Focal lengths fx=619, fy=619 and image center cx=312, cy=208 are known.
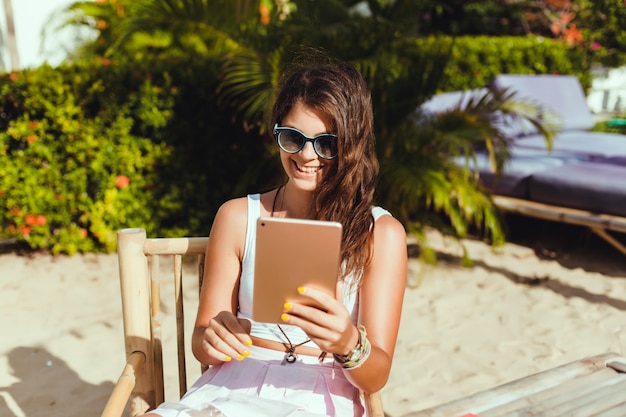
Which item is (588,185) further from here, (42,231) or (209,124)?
(42,231)

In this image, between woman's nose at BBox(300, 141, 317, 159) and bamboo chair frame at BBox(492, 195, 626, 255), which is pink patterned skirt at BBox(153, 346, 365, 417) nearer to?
woman's nose at BBox(300, 141, 317, 159)

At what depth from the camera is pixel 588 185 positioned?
4816 millimetres

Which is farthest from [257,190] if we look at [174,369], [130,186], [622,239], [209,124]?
[622,239]

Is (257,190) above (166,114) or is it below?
below

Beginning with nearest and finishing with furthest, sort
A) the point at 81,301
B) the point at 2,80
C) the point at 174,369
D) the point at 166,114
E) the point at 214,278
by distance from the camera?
the point at 214,278 < the point at 174,369 < the point at 81,301 < the point at 2,80 < the point at 166,114

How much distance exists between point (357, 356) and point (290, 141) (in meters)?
0.59

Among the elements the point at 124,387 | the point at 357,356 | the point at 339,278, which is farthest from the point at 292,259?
the point at 124,387

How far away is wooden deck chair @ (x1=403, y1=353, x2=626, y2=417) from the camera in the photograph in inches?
70.6

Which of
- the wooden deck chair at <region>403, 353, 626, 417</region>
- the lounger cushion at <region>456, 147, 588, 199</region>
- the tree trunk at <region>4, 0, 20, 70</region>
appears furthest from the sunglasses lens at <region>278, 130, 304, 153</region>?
the tree trunk at <region>4, 0, 20, 70</region>

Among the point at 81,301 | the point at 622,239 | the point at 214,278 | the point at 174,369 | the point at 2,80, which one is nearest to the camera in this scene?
the point at 214,278

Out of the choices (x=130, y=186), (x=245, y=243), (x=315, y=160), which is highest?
(x=315, y=160)

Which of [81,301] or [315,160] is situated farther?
[81,301]

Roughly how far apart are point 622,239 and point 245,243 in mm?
4862

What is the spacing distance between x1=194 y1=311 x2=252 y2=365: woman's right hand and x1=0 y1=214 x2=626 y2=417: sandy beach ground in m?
1.73
